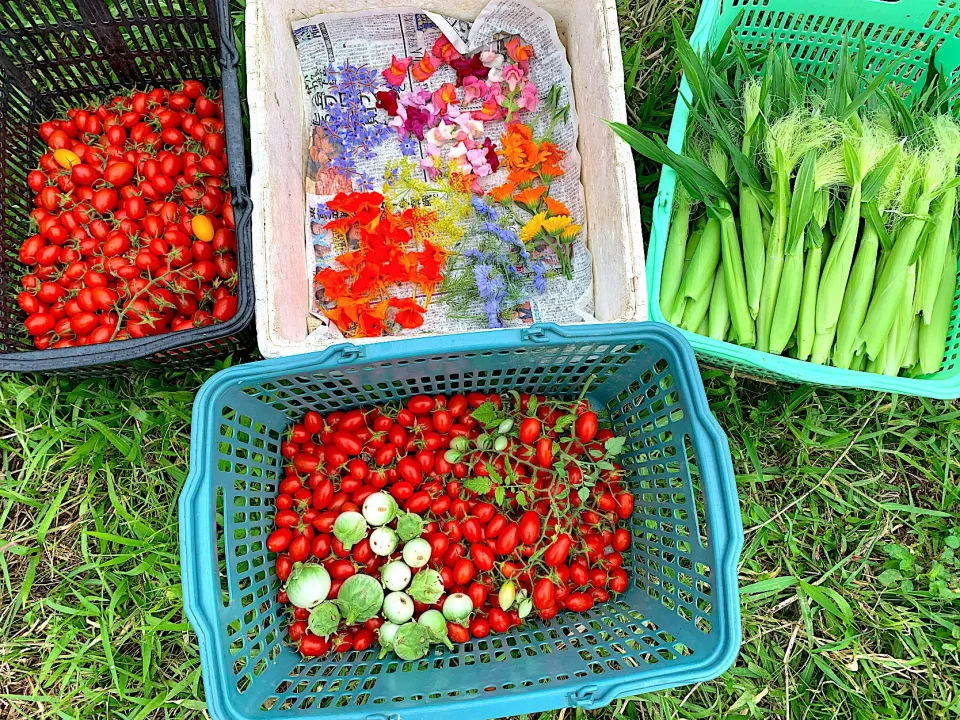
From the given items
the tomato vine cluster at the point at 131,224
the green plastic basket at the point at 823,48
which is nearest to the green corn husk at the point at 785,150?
the green plastic basket at the point at 823,48

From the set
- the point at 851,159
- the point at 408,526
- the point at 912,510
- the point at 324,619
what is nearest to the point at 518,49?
the point at 851,159

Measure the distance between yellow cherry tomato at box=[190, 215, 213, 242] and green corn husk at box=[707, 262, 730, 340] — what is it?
138 centimetres

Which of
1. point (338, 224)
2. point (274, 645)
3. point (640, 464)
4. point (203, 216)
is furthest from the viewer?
point (338, 224)

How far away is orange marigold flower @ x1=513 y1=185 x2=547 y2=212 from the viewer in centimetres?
198

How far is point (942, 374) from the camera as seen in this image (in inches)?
68.9

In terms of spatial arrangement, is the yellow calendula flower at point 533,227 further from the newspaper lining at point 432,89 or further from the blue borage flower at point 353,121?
the blue borage flower at point 353,121

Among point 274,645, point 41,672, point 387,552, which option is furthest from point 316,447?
point 41,672

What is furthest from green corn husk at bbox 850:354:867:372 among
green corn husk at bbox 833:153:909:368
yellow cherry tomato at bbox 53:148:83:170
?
yellow cherry tomato at bbox 53:148:83:170

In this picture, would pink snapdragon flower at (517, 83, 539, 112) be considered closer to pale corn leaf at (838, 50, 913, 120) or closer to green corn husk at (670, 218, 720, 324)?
green corn husk at (670, 218, 720, 324)

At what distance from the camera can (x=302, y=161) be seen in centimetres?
206

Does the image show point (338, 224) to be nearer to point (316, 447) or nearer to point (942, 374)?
point (316, 447)

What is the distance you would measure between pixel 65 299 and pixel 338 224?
2.53ft

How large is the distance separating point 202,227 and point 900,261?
1831mm

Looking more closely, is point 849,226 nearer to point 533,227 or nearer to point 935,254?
point 935,254
